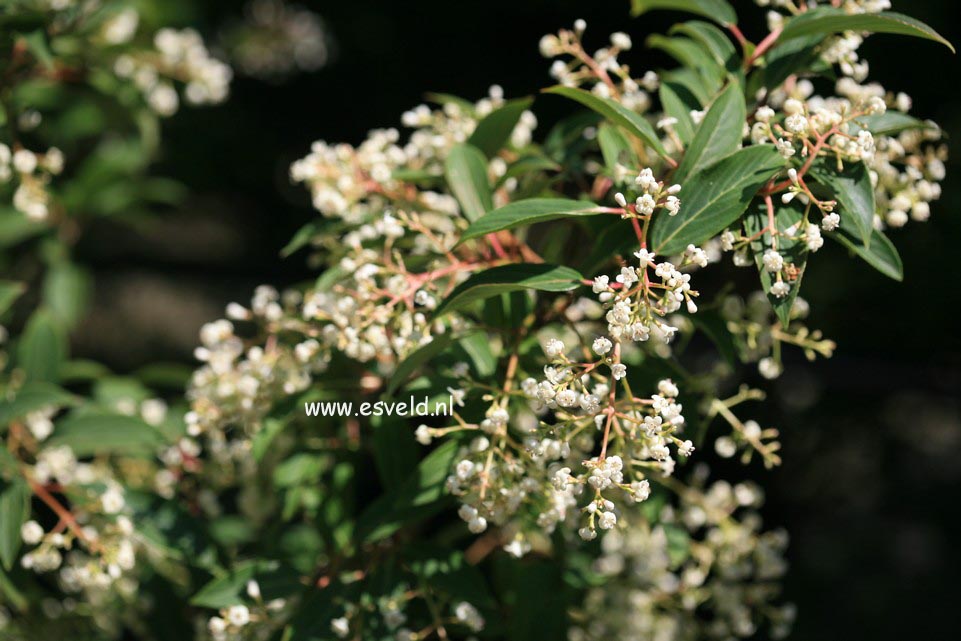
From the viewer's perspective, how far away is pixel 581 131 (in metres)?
1.48

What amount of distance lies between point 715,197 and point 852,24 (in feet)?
0.97

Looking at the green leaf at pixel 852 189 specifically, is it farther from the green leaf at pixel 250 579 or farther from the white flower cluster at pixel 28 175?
the white flower cluster at pixel 28 175

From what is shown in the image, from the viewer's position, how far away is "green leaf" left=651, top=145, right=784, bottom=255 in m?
1.06

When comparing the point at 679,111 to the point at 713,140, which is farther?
the point at 679,111

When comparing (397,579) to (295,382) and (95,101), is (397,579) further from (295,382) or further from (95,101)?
(95,101)

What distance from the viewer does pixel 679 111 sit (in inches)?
49.2

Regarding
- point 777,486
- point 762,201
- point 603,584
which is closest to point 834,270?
point 777,486

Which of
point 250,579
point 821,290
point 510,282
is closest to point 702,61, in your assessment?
point 510,282

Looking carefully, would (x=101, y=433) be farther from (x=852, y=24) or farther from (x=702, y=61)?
(x=852, y=24)

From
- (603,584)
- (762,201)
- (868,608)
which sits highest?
(762,201)

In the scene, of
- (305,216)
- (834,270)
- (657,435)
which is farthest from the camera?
(305,216)

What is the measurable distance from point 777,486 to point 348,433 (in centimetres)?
219

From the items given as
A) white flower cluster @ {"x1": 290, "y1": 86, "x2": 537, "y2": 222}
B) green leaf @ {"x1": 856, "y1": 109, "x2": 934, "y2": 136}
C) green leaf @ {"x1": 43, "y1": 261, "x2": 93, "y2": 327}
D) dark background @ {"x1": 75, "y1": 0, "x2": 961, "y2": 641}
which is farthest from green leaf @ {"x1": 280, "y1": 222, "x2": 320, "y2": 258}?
dark background @ {"x1": 75, "y1": 0, "x2": 961, "y2": 641}

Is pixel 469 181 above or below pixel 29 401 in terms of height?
above
